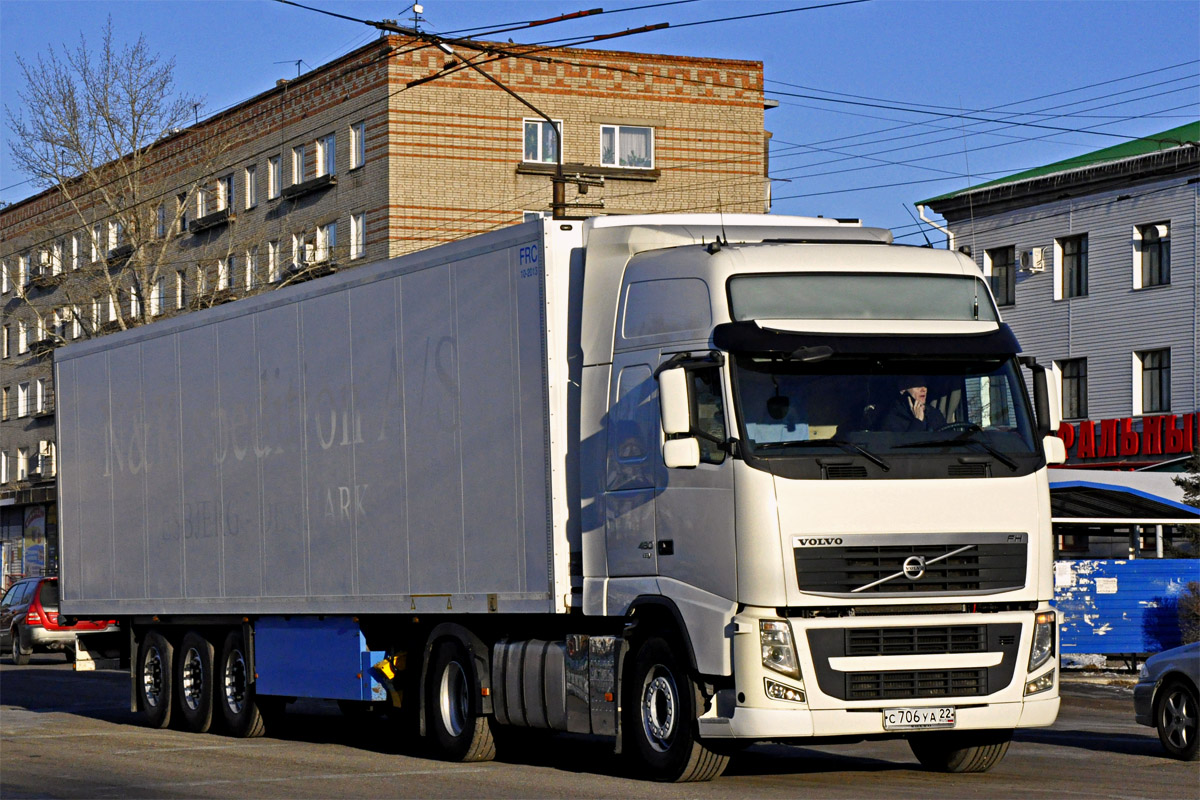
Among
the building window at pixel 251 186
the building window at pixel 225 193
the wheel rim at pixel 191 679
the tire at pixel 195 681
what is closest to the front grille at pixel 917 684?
the tire at pixel 195 681

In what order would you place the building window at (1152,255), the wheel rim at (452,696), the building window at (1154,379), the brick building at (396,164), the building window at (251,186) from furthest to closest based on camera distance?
1. the building window at (251,186)
2. the brick building at (396,164)
3. the building window at (1154,379)
4. the building window at (1152,255)
5. the wheel rim at (452,696)

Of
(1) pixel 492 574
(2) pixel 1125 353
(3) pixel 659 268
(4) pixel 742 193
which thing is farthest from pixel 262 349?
(4) pixel 742 193

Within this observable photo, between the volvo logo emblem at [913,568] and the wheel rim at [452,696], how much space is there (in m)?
4.30

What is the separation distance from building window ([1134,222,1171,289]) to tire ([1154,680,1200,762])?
3005 cm

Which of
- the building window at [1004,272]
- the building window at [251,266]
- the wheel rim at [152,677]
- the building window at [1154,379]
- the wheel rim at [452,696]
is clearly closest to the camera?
the wheel rim at [452,696]

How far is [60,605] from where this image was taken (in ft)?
68.5

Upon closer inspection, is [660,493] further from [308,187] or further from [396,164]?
[308,187]

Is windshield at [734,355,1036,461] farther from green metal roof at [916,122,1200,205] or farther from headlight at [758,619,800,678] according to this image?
green metal roof at [916,122,1200,205]

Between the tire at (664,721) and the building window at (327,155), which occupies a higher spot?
the building window at (327,155)

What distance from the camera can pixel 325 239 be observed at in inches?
1997

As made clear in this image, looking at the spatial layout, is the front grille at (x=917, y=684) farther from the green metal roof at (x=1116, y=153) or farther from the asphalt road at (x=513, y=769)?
the green metal roof at (x=1116, y=153)

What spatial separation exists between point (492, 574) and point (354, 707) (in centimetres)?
346

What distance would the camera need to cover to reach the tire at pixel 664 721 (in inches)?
459

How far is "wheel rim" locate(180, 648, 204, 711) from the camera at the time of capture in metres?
18.3
